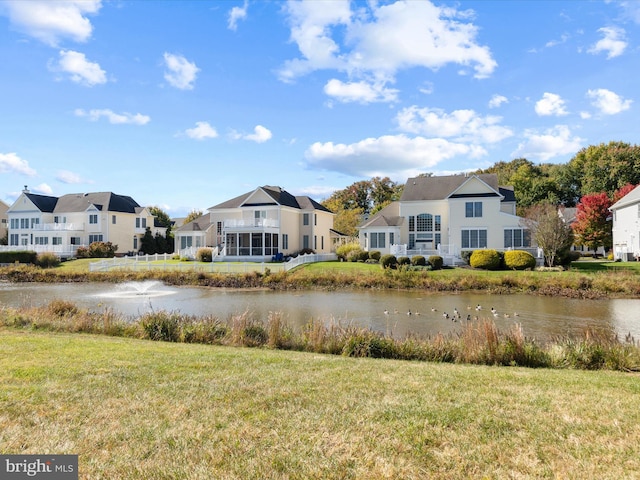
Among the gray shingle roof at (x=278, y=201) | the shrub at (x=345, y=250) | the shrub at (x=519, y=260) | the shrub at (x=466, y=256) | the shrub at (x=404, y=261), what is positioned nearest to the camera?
the shrub at (x=519, y=260)

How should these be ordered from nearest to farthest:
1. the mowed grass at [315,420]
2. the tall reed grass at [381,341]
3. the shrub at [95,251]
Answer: the mowed grass at [315,420]
the tall reed grass at [381,341]
the shrub at [95,251]

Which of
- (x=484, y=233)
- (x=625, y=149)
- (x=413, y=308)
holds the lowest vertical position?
(x=413, y=308)

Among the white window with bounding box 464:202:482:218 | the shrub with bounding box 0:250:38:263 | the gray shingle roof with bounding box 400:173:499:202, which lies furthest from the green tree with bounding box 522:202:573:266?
the shrub with bounding box 0:250:38:263

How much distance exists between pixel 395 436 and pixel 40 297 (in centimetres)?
2619

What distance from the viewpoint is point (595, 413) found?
488 cm

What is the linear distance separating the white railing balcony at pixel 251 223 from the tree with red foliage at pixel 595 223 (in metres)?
32.6

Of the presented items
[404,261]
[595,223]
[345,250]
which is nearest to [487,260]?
[404,261]

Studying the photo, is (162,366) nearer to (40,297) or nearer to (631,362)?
(631,362)

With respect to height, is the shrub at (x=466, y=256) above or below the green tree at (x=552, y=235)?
below

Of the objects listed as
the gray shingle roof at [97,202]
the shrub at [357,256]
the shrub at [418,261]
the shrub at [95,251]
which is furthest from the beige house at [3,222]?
the shrub at [418,261]

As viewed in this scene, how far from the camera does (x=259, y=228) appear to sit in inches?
1655

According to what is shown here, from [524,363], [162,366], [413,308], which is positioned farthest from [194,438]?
[413,308]

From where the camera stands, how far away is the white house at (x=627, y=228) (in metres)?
35.9

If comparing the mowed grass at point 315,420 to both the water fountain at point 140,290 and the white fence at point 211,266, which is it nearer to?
the water fountain at point 140,290
